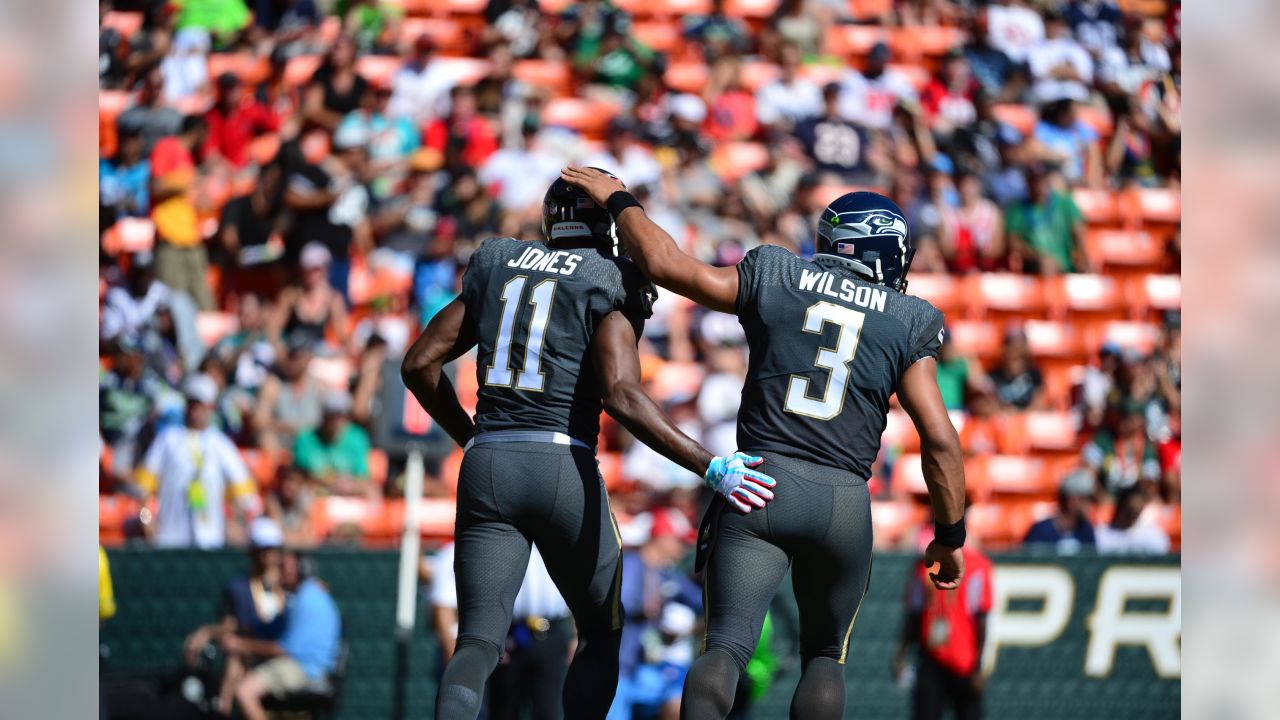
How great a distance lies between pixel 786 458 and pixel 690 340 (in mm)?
7261

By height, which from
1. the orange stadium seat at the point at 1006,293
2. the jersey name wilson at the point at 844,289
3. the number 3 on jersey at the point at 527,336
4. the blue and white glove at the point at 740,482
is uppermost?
the jersey name wilson at the point at 844,289

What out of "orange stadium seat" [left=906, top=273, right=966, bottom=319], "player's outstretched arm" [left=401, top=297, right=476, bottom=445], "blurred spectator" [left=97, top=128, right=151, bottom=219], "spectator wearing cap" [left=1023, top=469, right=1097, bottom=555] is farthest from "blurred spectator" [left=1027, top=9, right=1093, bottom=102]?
"player's outstretched arm" [left=401, top=297, right=476, bottom=445]

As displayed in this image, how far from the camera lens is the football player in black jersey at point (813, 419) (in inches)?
187

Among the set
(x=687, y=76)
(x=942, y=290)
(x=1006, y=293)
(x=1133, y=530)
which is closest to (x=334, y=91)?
(x=687, y=76)

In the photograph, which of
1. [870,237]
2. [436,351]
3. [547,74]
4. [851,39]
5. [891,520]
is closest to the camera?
[870,237]

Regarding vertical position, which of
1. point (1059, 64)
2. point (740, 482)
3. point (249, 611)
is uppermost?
point (1059, 64)

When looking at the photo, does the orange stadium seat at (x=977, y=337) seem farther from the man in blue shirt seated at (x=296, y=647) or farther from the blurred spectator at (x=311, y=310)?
the man in blue shirt seated at (x=296, y=647)

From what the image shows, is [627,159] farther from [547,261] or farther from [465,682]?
[465,682]

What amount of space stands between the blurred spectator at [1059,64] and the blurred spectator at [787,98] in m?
2.33

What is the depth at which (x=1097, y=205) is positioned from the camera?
14430mm

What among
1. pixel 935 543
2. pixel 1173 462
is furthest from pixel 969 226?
pixel 935 543

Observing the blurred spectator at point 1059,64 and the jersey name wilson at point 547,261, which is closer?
the jersey name wilson at point 547,261

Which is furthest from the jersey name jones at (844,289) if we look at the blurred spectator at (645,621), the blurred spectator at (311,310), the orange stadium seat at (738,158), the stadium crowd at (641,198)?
the orange stadium seat at (738,158)

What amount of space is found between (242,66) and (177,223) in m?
2.51
